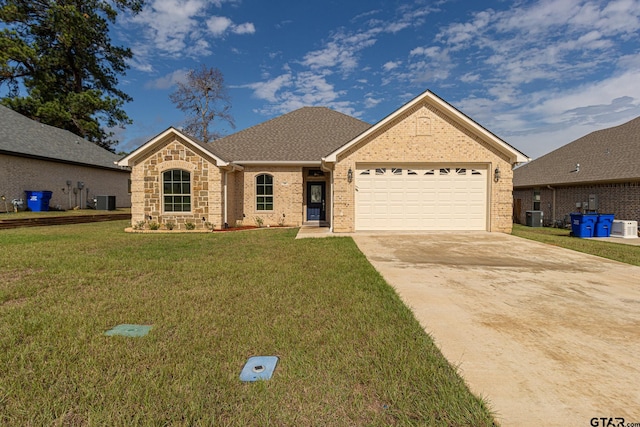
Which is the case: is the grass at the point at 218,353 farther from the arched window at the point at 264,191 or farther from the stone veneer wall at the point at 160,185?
the arched window at the point at 264,191

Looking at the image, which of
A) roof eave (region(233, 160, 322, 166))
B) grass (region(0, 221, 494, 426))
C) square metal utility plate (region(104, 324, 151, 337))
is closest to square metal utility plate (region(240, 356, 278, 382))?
grass (region(0, 221, 494, 426))

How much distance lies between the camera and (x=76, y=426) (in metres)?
2.12

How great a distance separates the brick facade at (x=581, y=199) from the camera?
14766 millimetres

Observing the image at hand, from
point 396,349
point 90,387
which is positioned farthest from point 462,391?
point 90,387

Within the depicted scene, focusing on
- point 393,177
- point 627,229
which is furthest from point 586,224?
point 393,177

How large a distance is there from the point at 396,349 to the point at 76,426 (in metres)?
2.60

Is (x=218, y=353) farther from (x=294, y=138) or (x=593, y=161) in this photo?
(x=593, y=161)

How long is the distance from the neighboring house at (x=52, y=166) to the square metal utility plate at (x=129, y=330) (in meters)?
15.6

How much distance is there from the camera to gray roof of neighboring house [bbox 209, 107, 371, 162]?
16.3 m

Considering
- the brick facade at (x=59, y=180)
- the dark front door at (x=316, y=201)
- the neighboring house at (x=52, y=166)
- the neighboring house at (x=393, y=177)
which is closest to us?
the neighboring house at (x=393, y=177)

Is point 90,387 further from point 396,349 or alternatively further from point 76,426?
point 396,349

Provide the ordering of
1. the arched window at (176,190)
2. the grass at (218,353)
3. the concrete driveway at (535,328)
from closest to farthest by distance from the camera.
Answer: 1. the grass at (218,353)
2. the concrete driveway at (535,328)
3. the arched window at (176,190)

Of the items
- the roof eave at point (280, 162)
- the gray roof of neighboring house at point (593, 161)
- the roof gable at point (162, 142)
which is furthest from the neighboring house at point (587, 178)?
the roof gable at point (162, 142)

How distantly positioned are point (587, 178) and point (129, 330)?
21.0 metres
